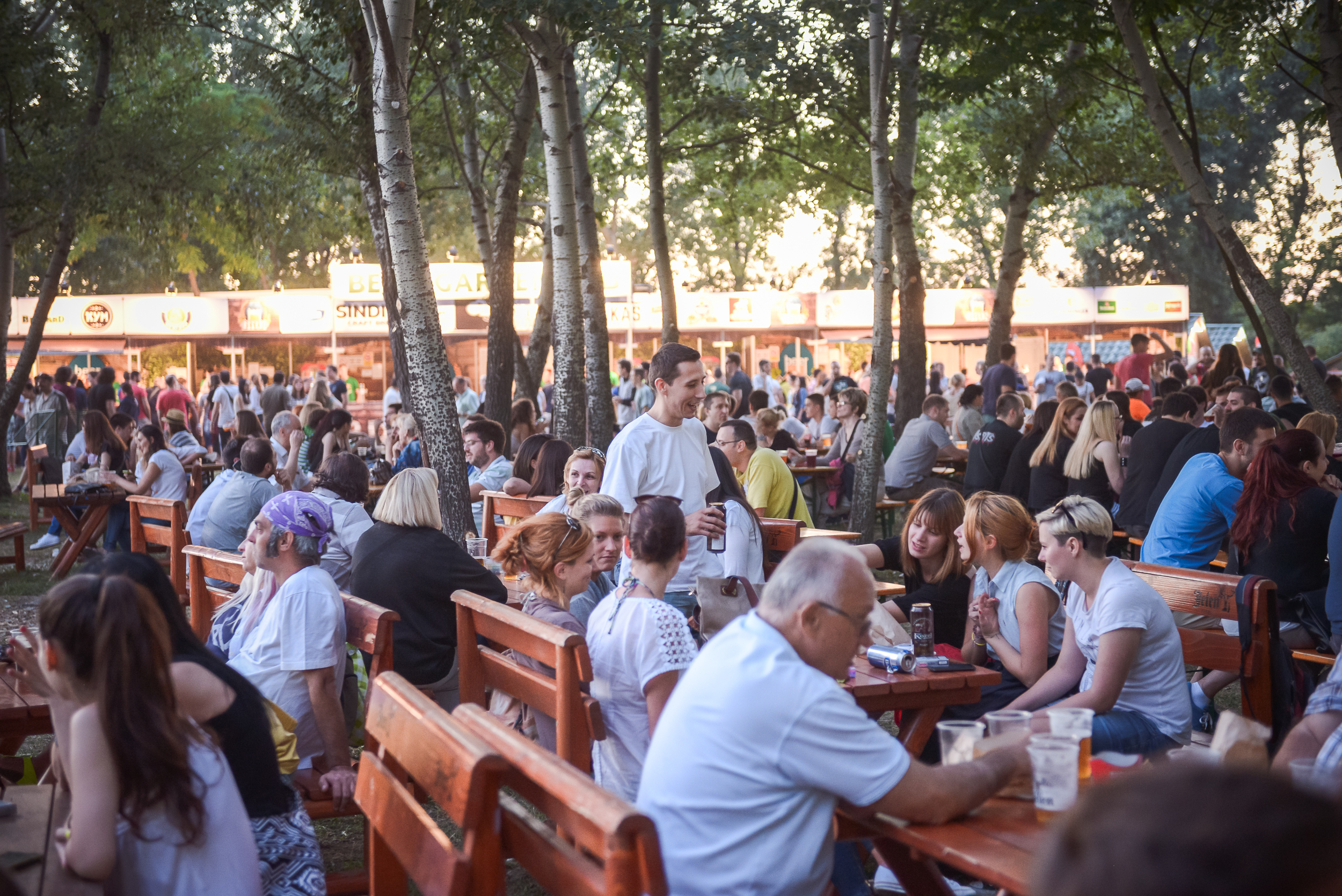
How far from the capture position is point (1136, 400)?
14.4 m

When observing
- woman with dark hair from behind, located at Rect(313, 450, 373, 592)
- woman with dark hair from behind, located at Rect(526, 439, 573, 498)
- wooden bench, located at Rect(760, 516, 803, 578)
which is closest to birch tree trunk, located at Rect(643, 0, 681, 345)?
woman with dark hair from behind, located at Rect(526, 439, 573, 498)

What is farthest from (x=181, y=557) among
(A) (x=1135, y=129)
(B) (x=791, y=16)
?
(A) (x=1135, y=129)

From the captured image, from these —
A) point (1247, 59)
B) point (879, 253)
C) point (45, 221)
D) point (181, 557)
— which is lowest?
point (181, 557)

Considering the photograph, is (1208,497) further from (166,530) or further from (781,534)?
(166,530)

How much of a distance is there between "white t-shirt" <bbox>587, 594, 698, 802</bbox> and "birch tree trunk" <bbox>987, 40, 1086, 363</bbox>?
45.3 ft

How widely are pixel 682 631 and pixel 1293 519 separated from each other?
3.60 meters

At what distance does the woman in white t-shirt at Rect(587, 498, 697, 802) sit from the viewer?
3.67 metres

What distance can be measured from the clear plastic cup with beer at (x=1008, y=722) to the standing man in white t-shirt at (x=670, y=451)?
268 centimetres

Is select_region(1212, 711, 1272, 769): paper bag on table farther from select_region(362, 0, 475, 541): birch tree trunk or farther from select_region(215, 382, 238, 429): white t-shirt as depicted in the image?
select_region(215, 382, 238, 429): white t-shirt

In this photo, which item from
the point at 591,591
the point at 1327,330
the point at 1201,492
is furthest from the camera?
the point at 1327,330

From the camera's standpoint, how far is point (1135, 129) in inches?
733

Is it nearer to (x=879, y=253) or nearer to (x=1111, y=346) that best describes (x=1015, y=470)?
(x=879, y=253)

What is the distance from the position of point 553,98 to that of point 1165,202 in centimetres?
4013

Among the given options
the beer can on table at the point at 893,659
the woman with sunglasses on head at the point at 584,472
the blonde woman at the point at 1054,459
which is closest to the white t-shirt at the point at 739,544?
the woman with sunglasses on head at the point at 584,472
